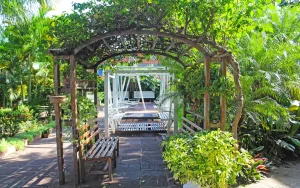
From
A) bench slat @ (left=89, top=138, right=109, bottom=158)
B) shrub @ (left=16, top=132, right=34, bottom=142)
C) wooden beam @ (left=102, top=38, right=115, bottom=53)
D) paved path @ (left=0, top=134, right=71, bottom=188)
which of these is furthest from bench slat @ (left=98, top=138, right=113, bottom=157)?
shrub @ (left=16, top=132, right=34, bottom=142)

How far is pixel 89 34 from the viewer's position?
11.3 ft

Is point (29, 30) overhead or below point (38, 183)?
overhead

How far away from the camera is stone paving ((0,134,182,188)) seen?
12.1 feet

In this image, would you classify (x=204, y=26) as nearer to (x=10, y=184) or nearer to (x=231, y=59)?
(x=231, y=59)

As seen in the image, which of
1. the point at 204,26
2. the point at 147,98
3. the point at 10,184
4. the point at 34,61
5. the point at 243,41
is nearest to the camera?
the point at 204,26

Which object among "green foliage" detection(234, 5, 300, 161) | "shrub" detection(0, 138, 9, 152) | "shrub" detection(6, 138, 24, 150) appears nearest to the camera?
"green foliage" detection(234, 5, 300, 161)

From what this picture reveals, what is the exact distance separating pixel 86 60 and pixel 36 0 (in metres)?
3.67

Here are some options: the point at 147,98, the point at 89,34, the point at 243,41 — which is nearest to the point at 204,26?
the point at 89,34

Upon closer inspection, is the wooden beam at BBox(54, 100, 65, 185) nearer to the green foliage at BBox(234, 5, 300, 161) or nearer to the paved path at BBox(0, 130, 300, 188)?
the paved path at BBox(0, 130, 300, 188)

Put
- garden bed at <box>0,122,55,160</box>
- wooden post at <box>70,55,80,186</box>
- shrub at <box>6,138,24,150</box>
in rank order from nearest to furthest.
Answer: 1. wooden post at <box>70,55,80,186</box>
2. garden bed at <box>0,122,55,160</box>
3. shrub at <box>6,138,24,150</box>

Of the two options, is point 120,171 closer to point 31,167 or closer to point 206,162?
point 31,167

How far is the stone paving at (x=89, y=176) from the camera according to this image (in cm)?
370

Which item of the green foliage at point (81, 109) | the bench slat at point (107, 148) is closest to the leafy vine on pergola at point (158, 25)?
the green foliage at point (81, 109)

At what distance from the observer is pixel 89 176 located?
3992 millimetres
